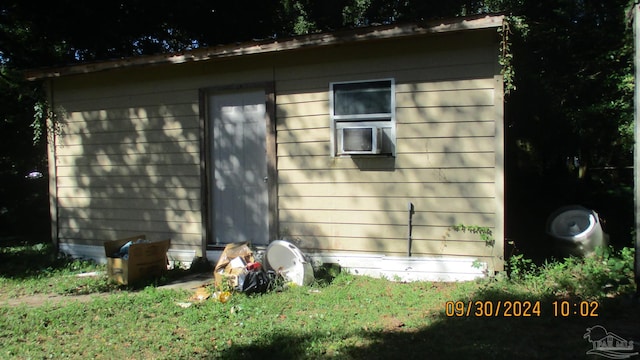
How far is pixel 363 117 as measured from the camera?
5.52m

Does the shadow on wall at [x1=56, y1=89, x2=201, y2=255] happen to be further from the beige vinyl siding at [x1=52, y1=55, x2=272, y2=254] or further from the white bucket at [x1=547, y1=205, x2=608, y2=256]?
the white bucket at [x1=547, y1=205, x2=608, y2=256]

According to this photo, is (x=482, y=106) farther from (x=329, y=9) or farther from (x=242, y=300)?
(x=329, y=9)

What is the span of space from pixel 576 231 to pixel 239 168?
4.36 meters

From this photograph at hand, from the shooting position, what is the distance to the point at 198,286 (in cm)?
547

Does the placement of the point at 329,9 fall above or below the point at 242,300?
above

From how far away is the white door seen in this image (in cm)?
613

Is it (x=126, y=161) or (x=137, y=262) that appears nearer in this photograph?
(x=137, y=262)

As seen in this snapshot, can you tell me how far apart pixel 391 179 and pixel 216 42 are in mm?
7831

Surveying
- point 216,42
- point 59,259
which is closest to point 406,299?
point 59,259

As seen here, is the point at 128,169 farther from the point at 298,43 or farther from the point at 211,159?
the point at 298,43

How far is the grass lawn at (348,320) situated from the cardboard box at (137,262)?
0.18 meters

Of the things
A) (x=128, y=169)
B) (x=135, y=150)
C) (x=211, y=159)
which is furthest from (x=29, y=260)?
(x=211, y=159)

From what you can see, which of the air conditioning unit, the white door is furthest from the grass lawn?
the air conditioning unit

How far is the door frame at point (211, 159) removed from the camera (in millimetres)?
5934
